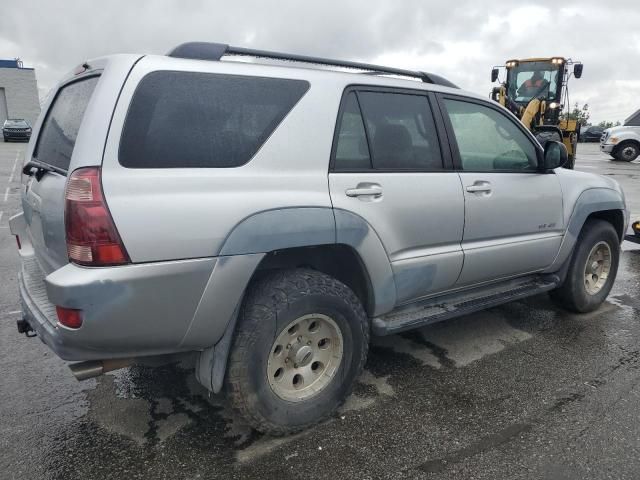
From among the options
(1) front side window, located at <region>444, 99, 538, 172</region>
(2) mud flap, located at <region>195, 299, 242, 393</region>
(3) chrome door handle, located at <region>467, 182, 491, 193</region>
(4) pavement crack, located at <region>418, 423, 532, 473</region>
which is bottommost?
(4) pavement crack, located at <region>418, 423, 532, 473</region>

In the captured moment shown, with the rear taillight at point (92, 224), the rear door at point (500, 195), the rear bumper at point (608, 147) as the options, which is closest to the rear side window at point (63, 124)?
the rear taillight at point (92, 224)

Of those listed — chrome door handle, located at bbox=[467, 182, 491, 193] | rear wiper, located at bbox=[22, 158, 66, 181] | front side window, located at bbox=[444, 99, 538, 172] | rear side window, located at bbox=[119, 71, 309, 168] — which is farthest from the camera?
front side window, located at bbox=[444, 99, 538, 172]

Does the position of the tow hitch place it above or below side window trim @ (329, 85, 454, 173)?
below

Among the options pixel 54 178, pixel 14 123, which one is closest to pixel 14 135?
pixel 14 123

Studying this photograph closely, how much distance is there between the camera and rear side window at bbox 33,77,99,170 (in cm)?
252

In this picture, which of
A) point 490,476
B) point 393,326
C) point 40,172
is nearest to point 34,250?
point 40,172

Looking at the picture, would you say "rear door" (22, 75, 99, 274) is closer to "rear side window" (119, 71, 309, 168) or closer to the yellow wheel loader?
"rear side window" (119, 71, 309, 168)

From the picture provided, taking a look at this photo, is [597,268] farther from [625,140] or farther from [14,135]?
[14,135]

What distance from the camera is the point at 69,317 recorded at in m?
2.12

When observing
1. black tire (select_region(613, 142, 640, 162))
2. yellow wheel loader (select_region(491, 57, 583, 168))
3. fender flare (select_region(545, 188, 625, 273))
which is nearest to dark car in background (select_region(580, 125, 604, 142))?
black tire (select_region(613, 142, 640, 162))

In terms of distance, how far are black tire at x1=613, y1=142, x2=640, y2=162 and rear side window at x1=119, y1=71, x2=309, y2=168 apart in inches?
889

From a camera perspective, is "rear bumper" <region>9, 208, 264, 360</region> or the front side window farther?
the front side window

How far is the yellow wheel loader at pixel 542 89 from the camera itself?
1384cm

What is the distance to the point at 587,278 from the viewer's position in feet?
14.8
